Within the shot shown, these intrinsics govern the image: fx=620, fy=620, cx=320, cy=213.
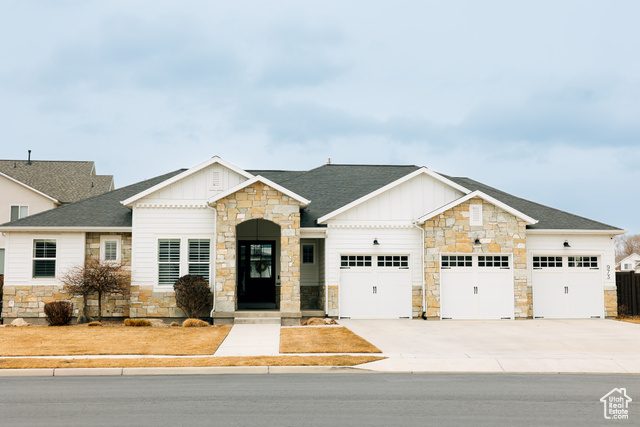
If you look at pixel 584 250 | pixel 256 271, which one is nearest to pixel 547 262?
pixel 584 250

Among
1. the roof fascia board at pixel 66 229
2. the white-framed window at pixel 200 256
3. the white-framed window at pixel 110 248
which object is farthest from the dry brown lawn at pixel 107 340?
the roof fascia board at pixel 66 229

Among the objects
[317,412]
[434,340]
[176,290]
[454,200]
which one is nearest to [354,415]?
[317,412]

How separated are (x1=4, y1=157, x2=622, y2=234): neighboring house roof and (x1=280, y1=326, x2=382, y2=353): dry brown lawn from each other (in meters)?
5.13

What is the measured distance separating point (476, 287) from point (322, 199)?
6.73 metres

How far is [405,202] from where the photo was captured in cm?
2266

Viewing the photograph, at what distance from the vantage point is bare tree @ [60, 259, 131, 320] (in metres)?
20.8

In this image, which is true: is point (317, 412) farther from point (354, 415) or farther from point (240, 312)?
point (240, 312)

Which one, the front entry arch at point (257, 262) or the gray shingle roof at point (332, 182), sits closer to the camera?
the gray shingle roof at point (332, 182)

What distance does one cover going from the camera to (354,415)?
26.6ft

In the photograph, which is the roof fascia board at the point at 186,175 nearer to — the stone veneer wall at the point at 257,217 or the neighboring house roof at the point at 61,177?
the stone veneer wall at the point at 257,217

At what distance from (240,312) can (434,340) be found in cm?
734

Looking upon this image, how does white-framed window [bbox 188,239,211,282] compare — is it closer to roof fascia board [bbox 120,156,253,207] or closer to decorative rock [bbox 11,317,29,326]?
roof fascia board [bbox 120,156,253,207]

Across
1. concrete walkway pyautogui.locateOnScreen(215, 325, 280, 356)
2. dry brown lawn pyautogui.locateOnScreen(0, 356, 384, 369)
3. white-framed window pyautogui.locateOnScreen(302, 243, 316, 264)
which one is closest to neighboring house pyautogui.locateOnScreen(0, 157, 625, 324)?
white-framed window pyautogui.locateOnScreen(302, 243, 316, 264)

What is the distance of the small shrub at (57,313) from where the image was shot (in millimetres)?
20500
